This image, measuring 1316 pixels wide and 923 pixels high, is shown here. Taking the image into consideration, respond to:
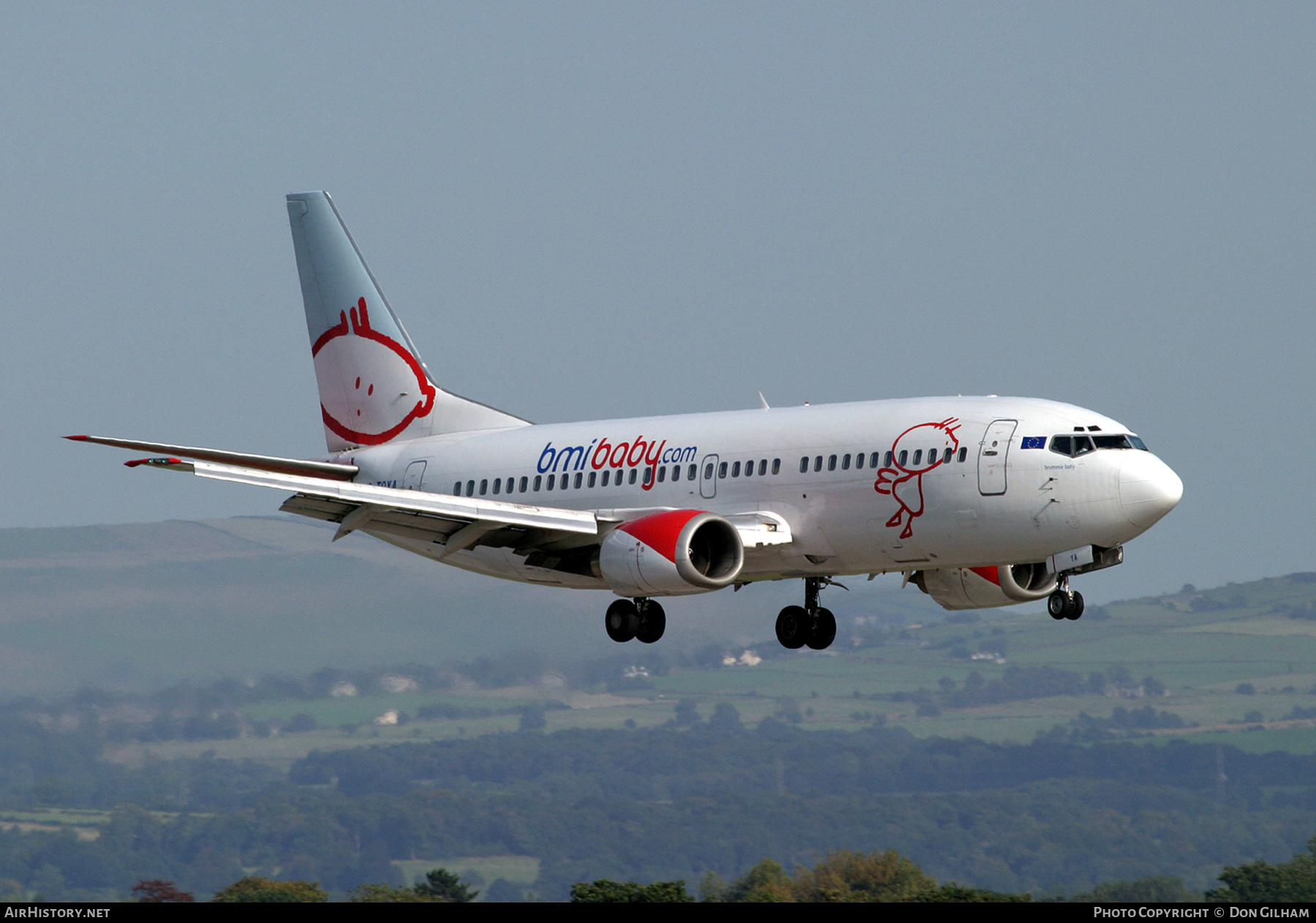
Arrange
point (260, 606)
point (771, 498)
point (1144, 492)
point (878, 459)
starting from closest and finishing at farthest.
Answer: point (1144, 492) < point (878, 459) < point (771, 498) < point (260, 606)

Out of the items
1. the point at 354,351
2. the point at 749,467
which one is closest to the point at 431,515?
the point at 749,467

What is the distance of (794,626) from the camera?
155 ft

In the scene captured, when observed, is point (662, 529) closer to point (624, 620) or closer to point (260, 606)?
point (624, 620)

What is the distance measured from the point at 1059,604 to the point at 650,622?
34.2 feet

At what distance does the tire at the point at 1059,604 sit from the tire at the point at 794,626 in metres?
8.05

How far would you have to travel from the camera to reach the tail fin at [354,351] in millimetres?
53500

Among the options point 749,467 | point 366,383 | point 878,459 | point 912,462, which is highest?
point 366,383

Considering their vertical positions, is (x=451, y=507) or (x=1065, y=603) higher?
(x=451, y=507)

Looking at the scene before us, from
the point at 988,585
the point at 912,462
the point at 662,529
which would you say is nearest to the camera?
the point at 912,462

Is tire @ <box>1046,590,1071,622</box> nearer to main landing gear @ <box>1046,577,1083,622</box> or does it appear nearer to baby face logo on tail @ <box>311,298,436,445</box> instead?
main landing gear @ <box>1046,577,1083,622</box>

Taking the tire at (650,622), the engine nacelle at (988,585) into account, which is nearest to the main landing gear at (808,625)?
the engine nacelle at (988,585)

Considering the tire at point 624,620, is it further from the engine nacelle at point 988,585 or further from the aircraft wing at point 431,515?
the engine nacelle at point 988,585

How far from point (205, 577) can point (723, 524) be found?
4494 inches

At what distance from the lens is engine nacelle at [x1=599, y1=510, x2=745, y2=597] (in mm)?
40719
